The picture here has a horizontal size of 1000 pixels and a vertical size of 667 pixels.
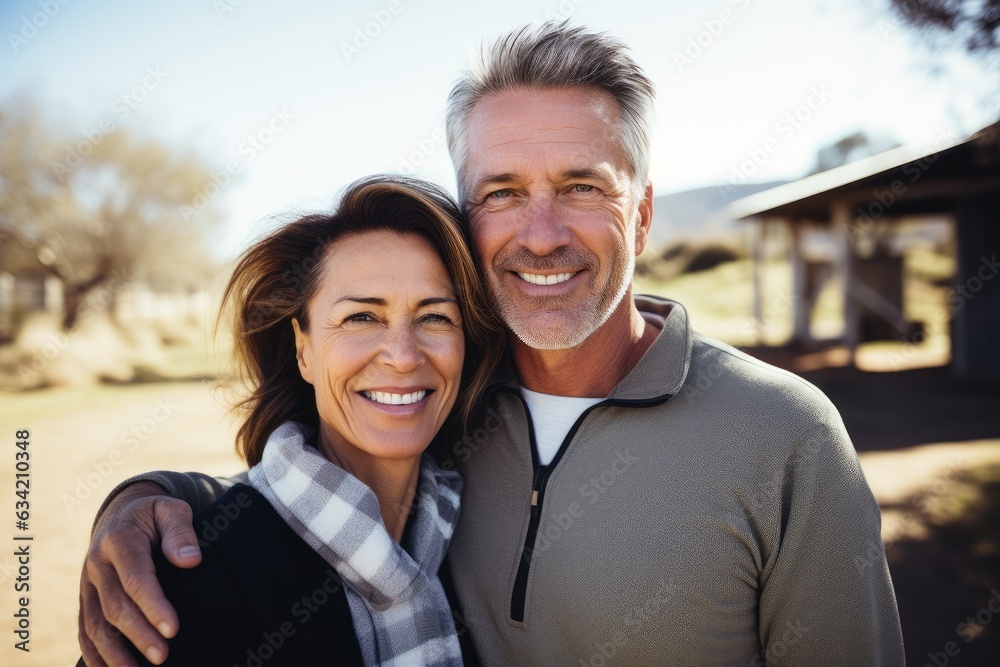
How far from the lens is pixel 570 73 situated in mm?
2533

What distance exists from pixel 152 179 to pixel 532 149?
1075 inches

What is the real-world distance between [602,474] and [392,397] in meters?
0.72

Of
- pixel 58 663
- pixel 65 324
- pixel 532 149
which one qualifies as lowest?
pixel 58 663

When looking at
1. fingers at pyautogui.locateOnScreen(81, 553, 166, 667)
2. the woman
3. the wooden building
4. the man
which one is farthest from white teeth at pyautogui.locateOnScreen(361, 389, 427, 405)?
the wooden building

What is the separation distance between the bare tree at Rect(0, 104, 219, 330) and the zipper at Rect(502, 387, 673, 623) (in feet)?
73.1

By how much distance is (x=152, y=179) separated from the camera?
25859mm

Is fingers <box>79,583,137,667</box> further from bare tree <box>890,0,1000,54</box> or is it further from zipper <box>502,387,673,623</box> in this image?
bare tree <box>890,0,1000,54</box>

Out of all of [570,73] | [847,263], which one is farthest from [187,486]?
[847,263]

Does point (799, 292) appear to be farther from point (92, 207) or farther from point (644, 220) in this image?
point (92, 207)

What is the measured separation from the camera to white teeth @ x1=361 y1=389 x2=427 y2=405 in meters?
2.27

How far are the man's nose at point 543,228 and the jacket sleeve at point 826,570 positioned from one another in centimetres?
103

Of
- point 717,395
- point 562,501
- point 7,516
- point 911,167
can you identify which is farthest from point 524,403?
point 911,167

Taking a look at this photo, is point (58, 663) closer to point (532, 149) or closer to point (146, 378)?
point (532, 149)

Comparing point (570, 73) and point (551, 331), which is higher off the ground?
point (570, 73)
